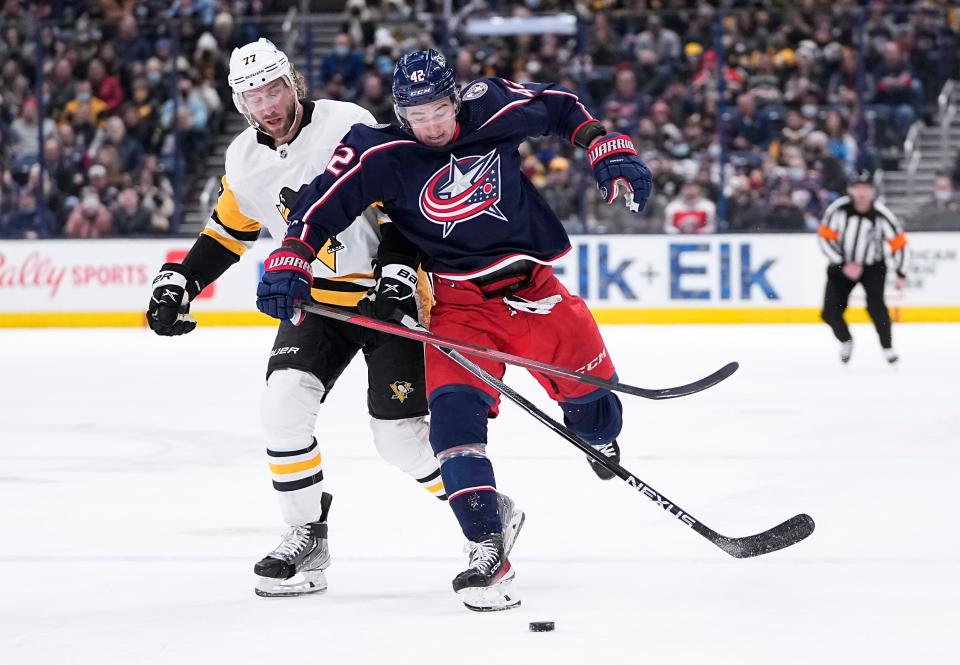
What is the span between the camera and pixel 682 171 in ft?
35.7

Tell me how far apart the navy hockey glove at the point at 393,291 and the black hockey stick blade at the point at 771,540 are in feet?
2.80

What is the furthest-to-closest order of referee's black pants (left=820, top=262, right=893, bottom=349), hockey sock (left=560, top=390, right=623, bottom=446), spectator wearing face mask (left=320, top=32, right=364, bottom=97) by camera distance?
spectator wearing face mask (left=320, top=32, right=364, bottom=97) → referee's black pants (left=820, top=262, right=893, bottom=349) → hockey sock (left=560, top=390, right=623, bottom=446)

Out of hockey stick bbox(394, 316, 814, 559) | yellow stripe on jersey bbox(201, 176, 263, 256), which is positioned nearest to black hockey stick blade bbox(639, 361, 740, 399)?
hockey stick bbox(394, 316, 814, 559)

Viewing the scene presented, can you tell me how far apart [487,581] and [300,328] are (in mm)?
768

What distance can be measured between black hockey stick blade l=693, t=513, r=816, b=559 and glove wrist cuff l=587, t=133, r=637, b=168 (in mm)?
865

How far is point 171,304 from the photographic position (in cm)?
331

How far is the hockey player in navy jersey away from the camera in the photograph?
3.02 meters

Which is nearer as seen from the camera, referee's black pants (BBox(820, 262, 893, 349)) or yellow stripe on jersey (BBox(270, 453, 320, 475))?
yellow stripe on jersey (BBox(270, 453, 320, 475))

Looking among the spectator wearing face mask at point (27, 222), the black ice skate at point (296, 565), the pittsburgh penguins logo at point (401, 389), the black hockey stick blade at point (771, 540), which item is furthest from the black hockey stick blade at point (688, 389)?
the spectator wearing face mask at point (27, 222)

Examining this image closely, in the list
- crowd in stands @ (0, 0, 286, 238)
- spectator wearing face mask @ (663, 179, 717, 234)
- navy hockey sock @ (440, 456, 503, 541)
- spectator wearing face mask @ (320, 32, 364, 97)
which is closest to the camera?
navy hockey sock @ (440, 456, 503, 541)

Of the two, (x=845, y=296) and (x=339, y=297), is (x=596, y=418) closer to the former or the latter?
(x=339, y=297)

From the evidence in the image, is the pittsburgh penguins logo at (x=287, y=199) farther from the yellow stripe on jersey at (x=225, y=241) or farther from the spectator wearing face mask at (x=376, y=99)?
the spectator wearing face mask at (x=376, y=99)

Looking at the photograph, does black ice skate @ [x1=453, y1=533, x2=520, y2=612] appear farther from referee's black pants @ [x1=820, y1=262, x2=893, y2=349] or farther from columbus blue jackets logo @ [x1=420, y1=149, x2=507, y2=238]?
referee's black pants @ [x1=820, y1=262, x2=893, y2=349]

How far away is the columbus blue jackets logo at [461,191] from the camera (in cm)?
312
